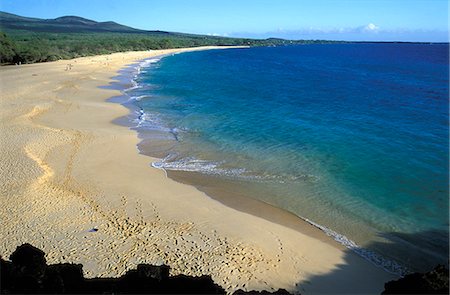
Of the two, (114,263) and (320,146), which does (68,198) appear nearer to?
(114,263)

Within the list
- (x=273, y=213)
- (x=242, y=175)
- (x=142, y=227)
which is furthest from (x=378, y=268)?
(x=242, y=175)

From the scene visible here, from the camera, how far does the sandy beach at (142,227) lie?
1034 centimetres

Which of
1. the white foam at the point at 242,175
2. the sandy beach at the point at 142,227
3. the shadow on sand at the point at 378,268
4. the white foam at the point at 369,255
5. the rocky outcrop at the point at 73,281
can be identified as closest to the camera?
the rocky outcrop at the point at 73,281

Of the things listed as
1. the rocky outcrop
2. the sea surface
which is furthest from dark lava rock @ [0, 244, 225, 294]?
the sea surface

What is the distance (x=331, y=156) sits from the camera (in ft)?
66.4

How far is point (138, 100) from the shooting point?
3719 centimetres

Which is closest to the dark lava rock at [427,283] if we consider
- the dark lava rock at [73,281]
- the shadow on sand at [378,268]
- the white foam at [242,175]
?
the shadow on sand at [378,268]

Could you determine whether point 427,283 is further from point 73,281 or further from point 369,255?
point 73,281

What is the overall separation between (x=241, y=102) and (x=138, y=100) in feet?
34.1

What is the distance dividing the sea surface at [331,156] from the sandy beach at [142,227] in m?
1.29

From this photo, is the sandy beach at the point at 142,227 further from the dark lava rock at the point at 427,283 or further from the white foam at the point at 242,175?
the dark lava rock at the point at 427,283

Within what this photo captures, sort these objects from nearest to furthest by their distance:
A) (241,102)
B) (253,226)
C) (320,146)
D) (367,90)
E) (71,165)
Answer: (253,226)
(71,165)
(320,146)
(241,102)
(367,90)

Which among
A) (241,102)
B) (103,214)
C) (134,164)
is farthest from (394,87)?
(103,214)

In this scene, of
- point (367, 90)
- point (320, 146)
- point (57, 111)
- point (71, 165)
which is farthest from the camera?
point (367, 90)
